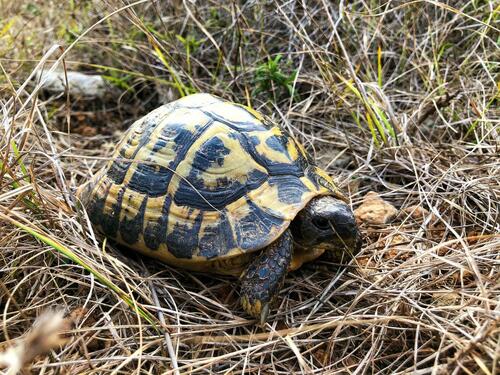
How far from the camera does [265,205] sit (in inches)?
80.1

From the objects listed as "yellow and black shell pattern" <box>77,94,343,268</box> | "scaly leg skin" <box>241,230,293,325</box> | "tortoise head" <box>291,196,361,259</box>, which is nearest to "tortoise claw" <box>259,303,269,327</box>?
"scaly leg skin" <box>241,230,293,325</box>

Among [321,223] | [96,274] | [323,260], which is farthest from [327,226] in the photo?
[96,274]

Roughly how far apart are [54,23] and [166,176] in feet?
9.48

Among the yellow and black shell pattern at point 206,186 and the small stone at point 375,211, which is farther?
the small stone at point 375,211

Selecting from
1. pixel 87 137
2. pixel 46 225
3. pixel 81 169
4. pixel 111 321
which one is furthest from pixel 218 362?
pixel 87 137

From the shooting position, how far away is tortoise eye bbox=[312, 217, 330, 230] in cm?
205

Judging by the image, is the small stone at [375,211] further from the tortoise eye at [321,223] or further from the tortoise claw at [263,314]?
the tortoise claw at [263,314]

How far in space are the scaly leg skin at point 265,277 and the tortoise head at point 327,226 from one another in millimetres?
88

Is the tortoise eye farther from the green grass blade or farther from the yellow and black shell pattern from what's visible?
the green grass blade

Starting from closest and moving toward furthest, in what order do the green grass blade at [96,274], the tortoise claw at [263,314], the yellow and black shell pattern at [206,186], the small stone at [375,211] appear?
the green grass blade at [96,274], the tortoise claw at [263,314], the yellow and black shell pattern at [206,186], the small stone at [375,211]

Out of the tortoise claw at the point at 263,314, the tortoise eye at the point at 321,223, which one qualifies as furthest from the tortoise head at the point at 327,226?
the tortoise claw at the point at 263,314

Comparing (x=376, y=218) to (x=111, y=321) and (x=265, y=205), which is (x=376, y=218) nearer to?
(x=265, y=205)

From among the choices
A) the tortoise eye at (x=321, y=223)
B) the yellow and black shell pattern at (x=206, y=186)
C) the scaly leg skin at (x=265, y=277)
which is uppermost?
the yellow and black shell pattern at (x=206, y=186)

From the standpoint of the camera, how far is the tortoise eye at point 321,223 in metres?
2.05
